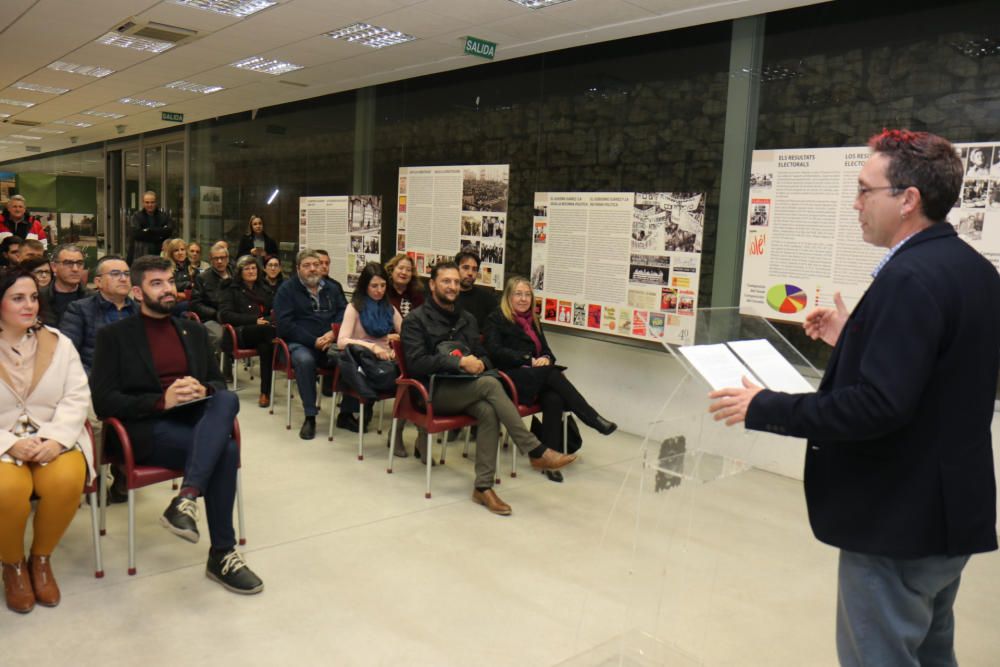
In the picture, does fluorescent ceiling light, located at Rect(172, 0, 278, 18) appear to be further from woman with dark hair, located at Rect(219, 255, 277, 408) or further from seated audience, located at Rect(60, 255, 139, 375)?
seated audience, located at Rect(60, 255, 139, 375)

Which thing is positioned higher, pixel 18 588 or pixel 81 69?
pixel 81 69

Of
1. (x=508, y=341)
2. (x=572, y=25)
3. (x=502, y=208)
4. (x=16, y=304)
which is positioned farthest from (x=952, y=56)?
(x=16, y=304)

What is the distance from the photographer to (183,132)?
12.7 meters

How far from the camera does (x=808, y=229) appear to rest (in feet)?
15.9

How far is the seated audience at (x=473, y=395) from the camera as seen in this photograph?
431cm

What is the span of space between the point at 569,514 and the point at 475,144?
4147 millimetres

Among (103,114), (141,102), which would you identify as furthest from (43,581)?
(103,114)

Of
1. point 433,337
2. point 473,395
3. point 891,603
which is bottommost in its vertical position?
point 473,395

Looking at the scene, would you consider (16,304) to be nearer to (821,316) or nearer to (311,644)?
(311,644)

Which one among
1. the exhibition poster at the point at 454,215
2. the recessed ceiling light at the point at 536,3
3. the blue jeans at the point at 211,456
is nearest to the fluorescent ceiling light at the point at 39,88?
the exhibition poster at the point at 454,215

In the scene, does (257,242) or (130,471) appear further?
(257,242)

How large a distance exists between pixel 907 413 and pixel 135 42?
7.58m

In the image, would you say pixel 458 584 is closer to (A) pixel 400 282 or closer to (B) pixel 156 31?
(A) pixel 400 282

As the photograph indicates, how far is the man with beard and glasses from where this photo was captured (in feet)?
10.3
